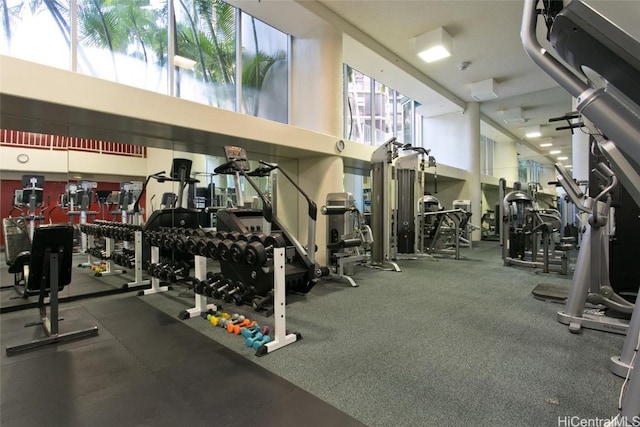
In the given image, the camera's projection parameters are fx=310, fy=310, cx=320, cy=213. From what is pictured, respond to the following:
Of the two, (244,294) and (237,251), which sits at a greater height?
(237,251)

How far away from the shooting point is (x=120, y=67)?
12.7ft

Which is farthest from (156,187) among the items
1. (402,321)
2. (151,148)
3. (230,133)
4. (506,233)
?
(506,233)

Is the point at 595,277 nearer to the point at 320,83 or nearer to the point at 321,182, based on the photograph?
the point at 321,182

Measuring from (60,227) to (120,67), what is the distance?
2.39 meters

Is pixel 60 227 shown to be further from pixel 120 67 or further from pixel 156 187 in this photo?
pixel 120 67

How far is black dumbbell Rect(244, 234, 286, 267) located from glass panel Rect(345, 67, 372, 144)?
521 cm

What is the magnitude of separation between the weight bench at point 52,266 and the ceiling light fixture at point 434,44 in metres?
6.21

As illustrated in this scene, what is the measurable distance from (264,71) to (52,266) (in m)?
4.45

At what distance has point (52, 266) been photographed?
243 cm

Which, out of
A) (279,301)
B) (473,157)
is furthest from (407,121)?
(279,301)

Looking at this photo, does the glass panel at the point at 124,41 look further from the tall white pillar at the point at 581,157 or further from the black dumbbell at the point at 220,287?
the tall white pillar at the point at 581,157

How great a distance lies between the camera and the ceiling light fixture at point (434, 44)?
224 inches

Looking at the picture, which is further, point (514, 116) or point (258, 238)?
point (514, 116)

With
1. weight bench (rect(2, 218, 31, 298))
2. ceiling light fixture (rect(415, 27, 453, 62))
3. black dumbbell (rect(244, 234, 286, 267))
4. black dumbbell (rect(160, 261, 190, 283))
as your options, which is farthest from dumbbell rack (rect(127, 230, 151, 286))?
ceiling light fixture (rect(415, 27, 453, 62))
